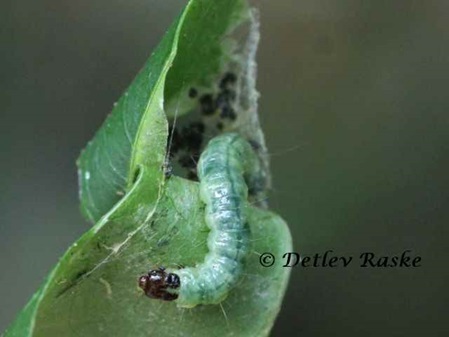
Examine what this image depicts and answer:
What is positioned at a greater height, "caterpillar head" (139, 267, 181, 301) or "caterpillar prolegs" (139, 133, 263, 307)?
"caterpillar prolegs" (139, 133, 263, 307)

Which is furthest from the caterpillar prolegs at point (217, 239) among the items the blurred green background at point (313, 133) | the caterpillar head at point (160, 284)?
the blurred green background at point (313, 133)

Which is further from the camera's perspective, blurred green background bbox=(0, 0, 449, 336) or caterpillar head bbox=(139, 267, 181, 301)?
blurred green background bbox=(0, 0, 449, 336)

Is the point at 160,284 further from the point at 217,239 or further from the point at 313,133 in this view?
the point at 313,133

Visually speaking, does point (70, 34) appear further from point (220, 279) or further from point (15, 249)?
point (220, 279)

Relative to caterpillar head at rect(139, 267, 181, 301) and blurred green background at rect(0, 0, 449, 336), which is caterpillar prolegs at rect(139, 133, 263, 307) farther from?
blurred green background at rect(0, 0, 449, 336)

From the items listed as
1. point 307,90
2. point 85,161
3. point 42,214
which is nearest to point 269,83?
point 307,90

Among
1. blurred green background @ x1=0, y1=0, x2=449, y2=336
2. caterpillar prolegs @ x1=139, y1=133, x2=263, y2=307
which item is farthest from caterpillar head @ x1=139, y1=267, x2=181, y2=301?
blurred green background @ x1=0, y1=0, x2=449, y2=336

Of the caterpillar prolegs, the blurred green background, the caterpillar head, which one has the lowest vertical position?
the caterpillar head

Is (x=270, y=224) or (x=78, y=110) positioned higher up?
(x=78, y=110)

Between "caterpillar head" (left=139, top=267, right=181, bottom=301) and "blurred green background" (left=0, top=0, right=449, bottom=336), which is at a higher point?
→ "blurred green background" (left=0, top=0, right=449, bottom=336)
